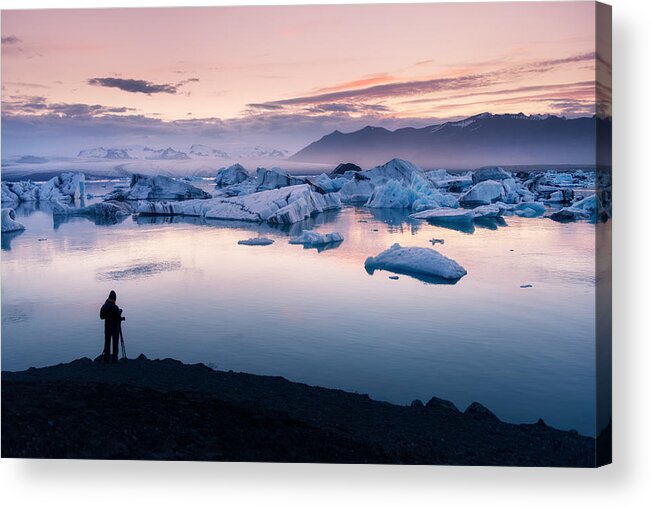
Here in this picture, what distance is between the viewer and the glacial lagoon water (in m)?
6.57

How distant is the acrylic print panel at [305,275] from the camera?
590cm

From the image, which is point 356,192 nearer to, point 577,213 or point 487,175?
point 487,175

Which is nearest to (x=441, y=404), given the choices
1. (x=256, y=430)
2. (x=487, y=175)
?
(x=256, y=430)

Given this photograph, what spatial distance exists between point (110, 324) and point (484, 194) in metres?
14.9

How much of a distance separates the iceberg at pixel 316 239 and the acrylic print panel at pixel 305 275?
5.57 ft

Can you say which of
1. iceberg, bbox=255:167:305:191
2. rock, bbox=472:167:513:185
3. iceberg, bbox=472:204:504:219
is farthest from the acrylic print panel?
rock, bbox=472:167:513:185

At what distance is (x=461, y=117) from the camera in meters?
7.73

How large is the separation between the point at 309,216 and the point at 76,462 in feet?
35.4

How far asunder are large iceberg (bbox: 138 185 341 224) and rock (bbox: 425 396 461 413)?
30.5 ft

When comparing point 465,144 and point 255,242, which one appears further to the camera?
point 255,242

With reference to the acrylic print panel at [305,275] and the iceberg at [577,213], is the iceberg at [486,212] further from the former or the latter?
the acrylic print panel at [305,275]

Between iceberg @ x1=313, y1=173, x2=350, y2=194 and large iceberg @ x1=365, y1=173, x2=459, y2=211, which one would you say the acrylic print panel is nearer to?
large iceberg @ x1=365, y1=173, x2=459, y2=211

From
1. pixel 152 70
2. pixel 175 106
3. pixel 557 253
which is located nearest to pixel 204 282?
pixel 175 106

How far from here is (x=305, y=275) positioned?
32.1 ft
